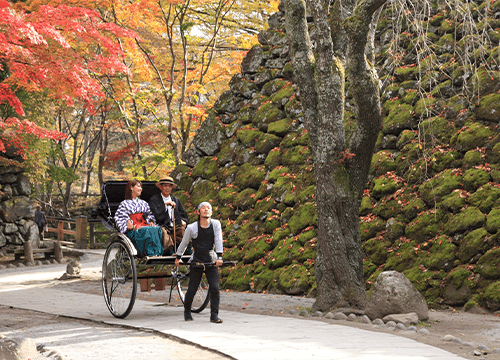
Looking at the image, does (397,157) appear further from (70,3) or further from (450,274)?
(70,3)

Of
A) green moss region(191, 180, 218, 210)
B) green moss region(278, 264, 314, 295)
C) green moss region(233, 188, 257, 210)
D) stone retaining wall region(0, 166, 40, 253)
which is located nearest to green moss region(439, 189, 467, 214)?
green moss region(278, 264, 314, 295)

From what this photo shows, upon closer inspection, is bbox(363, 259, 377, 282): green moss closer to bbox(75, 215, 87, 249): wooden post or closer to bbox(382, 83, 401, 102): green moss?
bbox(382, 83, 401, 102): green moss

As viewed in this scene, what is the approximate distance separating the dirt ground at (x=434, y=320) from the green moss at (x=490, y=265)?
0.57 m

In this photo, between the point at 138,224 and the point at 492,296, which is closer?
the point at 492,296

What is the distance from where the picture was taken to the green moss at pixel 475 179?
7426 millimetres

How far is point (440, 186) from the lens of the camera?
7.78m

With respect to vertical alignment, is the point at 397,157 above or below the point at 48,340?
above

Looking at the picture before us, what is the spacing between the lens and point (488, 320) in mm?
5730

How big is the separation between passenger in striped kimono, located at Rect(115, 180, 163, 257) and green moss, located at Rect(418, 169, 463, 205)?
448 cm

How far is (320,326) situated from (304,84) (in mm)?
3454

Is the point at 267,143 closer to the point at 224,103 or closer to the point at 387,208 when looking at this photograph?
the point at 224,103

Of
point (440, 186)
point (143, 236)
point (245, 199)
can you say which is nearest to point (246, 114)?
point (245, 199)

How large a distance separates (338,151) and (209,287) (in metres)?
2.55

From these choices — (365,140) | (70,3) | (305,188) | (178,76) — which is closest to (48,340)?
(365,140)
